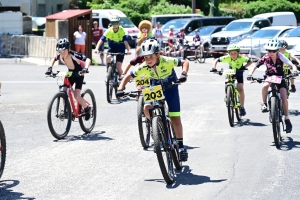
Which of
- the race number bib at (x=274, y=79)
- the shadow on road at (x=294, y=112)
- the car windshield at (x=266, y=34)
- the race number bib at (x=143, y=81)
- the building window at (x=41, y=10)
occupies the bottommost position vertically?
the shadow on road at (x=294, y=112)

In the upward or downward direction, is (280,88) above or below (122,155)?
above

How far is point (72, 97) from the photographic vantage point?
12.2m

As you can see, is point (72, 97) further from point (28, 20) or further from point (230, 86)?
point (28, 20)

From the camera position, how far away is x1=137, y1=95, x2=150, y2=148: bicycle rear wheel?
10.8 metres

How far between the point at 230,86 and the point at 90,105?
2659 millimetres

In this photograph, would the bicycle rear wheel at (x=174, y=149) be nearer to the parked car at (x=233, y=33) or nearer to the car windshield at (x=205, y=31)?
the parked car at (x=233, y=33)

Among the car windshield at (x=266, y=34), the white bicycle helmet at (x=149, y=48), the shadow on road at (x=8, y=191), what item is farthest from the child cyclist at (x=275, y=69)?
the car windshield at (x=266, y=34)

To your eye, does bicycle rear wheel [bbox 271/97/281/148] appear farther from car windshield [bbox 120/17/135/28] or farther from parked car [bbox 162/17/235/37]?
car windshield [bbox 120/17/135/28]

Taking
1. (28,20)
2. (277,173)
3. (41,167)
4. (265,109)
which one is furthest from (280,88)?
(28,20)

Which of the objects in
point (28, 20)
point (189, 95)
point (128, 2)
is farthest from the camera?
point (128, 2)

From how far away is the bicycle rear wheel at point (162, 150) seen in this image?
834 centimetres

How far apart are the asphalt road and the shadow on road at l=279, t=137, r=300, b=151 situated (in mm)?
16

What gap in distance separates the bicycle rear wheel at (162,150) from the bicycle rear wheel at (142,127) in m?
1.89

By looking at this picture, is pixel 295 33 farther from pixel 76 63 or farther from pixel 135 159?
pixel 135 159
